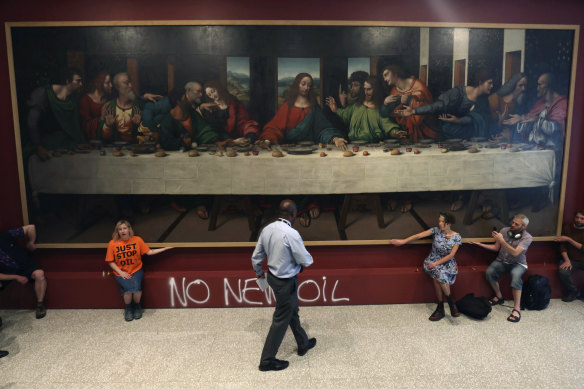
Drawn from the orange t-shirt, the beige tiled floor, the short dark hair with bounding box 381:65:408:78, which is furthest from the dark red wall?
the beige tiled floor

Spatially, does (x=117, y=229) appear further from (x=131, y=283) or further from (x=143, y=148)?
(x=143, y=148)

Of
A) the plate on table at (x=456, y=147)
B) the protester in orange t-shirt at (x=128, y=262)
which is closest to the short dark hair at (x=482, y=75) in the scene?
the plate on table at (x=456, y=147)

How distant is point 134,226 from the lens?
16.7ft

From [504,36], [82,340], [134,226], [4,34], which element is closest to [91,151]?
[134,226]

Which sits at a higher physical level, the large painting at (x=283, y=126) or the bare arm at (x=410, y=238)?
the large painting at (x=283, y=126)

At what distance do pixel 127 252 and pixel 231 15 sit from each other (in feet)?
10.0

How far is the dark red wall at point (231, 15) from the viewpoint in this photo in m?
4.74

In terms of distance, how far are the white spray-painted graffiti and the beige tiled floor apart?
12cm

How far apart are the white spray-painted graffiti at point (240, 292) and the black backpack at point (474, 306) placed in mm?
1456

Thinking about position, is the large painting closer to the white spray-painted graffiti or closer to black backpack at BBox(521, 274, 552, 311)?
the white spray-painted graffiti

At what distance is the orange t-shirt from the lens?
4.95 m

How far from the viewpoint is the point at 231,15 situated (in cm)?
477

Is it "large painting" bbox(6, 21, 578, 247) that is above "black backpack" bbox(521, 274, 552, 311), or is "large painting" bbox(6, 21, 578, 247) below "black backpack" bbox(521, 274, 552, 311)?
above

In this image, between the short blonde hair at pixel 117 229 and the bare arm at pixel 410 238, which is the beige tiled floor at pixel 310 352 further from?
the short blonde hair at pixel 117 229
